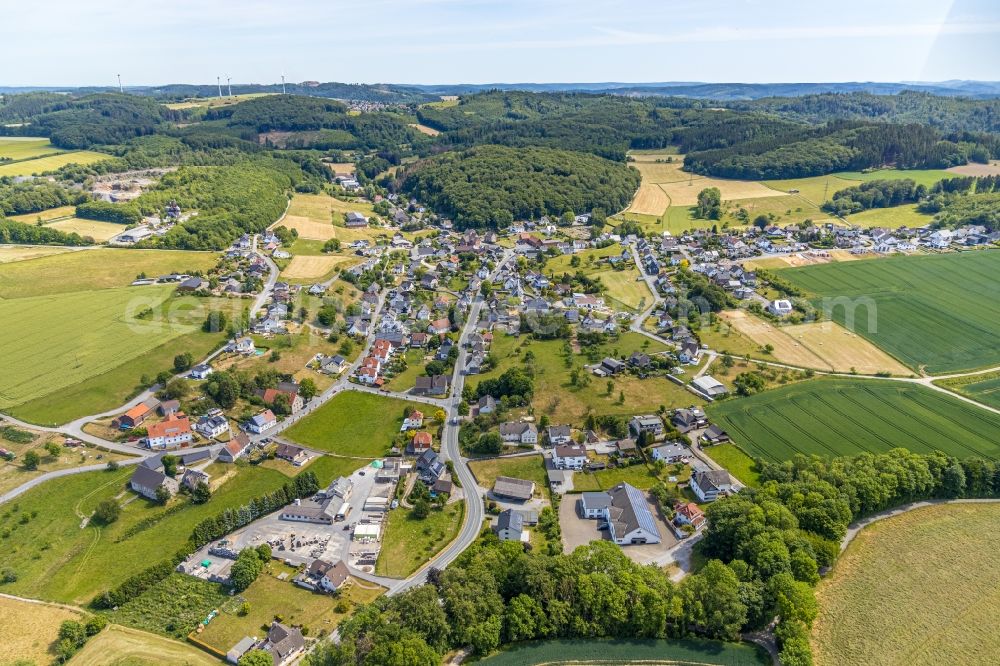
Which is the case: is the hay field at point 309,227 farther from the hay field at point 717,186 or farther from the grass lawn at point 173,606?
the grass lawn at point 173,606

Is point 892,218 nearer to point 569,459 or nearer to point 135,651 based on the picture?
point 569,459

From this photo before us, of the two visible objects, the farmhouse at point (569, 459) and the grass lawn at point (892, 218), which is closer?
the farmhouse at point (569, 459)

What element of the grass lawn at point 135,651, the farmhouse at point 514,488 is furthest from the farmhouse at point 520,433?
the grass lawn at point 135,651

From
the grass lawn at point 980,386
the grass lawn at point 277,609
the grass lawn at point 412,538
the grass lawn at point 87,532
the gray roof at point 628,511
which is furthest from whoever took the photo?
the grass lawn at point 980,386

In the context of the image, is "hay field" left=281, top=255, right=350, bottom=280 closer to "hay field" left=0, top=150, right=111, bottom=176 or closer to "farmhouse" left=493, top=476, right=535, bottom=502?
"farmhouse" left=493, top=476, right=535, bottom=502

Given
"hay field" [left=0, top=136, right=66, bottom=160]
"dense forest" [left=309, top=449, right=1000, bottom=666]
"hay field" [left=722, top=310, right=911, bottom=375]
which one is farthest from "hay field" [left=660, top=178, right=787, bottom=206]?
"hay field" [left=0, top=136, right=66, bottom=160]

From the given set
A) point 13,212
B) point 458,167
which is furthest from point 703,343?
point 13,212
